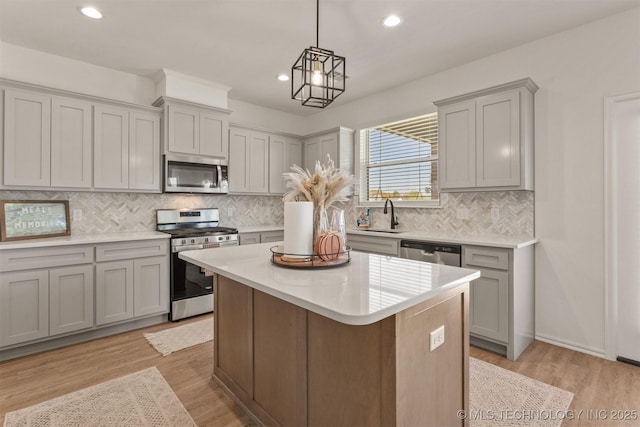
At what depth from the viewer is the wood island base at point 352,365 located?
49.4 inches

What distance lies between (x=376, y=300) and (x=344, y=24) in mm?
2496

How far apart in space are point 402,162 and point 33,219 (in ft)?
13.2

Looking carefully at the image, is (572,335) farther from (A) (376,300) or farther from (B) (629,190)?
(A) (376,300)

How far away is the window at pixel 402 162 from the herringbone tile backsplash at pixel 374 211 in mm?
216

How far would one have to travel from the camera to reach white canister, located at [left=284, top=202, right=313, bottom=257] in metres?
1.72

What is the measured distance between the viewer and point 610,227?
2.66 m

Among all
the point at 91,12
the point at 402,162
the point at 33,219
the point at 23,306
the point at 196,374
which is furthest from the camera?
the point at 402,162

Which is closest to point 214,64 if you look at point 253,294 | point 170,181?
point 170,181

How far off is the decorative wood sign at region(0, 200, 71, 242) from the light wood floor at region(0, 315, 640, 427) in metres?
1.09

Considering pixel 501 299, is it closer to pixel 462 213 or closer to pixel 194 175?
pixel 462 213

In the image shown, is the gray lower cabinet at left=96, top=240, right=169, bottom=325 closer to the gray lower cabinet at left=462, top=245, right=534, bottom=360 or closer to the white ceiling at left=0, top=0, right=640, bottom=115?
the white ceiling at left=0, top=0, right=640, bottom=115

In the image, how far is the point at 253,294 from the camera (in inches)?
72.2

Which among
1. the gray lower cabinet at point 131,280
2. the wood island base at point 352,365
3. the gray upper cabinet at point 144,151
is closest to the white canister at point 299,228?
the wood island base at point 352,365

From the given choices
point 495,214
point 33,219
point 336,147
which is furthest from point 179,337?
point 495,214
